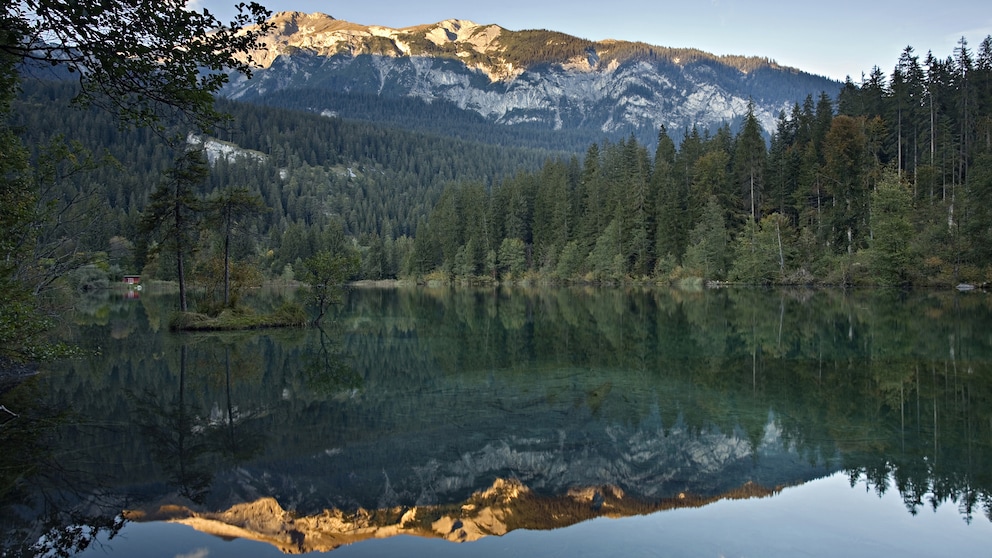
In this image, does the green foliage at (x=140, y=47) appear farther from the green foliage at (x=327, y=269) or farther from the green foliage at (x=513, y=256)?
the green foliage at (x=513, y=256)

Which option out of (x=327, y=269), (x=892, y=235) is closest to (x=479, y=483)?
(x=327, y=269)

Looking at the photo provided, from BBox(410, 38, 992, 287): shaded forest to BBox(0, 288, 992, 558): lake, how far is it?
127 ft

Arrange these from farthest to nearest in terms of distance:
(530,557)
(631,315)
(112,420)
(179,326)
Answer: (631,315) < (179,326) < (112,420) < (530,557)

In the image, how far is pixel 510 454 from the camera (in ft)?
37.9

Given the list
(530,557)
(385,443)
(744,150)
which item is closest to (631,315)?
(385,443)

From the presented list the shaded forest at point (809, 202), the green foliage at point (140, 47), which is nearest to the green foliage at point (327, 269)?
the green foliage at point (140, 47)

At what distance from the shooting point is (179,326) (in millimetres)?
34906

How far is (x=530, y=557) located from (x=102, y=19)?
9.11 metres

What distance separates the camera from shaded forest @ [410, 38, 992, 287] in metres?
57.9

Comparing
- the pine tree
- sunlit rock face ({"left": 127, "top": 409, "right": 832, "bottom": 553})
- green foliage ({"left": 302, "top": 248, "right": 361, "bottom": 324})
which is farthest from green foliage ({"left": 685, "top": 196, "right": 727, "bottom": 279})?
sunlit rock face ({"left": 127, "top": 409, "right": 832, "bottom": 553})

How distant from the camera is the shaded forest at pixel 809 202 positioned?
5788 centimetres

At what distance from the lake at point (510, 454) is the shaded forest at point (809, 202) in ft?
127

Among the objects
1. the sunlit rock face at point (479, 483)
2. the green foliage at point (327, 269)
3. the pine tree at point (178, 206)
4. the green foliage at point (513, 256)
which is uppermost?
the pine tree at point (178, 206)

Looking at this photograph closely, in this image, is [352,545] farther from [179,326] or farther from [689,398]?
[179,326]
